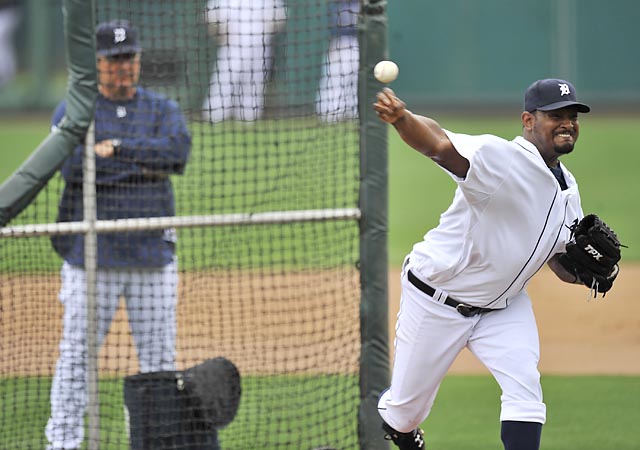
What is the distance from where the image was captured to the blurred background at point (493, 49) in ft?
61.2

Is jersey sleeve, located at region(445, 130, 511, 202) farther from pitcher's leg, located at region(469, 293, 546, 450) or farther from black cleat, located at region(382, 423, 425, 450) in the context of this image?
black cleat, located at region(382, 423, 425, 450)

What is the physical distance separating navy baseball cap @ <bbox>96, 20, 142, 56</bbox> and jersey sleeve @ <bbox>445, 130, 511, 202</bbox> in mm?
2147

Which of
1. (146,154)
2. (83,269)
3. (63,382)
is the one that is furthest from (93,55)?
(63,382)

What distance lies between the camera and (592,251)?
15.8 ft

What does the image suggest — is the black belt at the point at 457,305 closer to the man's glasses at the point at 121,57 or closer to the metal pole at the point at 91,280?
the metal pole at the point at 91,280

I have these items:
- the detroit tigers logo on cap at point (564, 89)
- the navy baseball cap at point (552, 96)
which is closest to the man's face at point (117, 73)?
the navy baseball cap at point (552, 96)

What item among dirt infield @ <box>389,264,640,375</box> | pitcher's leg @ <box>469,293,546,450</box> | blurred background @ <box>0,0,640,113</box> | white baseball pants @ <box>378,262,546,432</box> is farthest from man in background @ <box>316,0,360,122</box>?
blurred background @ <box>0,0,640,113</box>

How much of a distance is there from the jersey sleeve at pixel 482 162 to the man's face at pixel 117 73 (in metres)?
2.14

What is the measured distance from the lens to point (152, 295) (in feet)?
19.1

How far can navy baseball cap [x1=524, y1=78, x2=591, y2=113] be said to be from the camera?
4.78m

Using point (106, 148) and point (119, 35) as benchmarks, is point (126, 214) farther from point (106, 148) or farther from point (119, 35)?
point (119, 35)

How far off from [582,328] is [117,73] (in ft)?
15.8

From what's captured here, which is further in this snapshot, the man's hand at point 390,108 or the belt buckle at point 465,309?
the belt buckle at point 465,309

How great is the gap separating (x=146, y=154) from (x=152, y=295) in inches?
29.2
